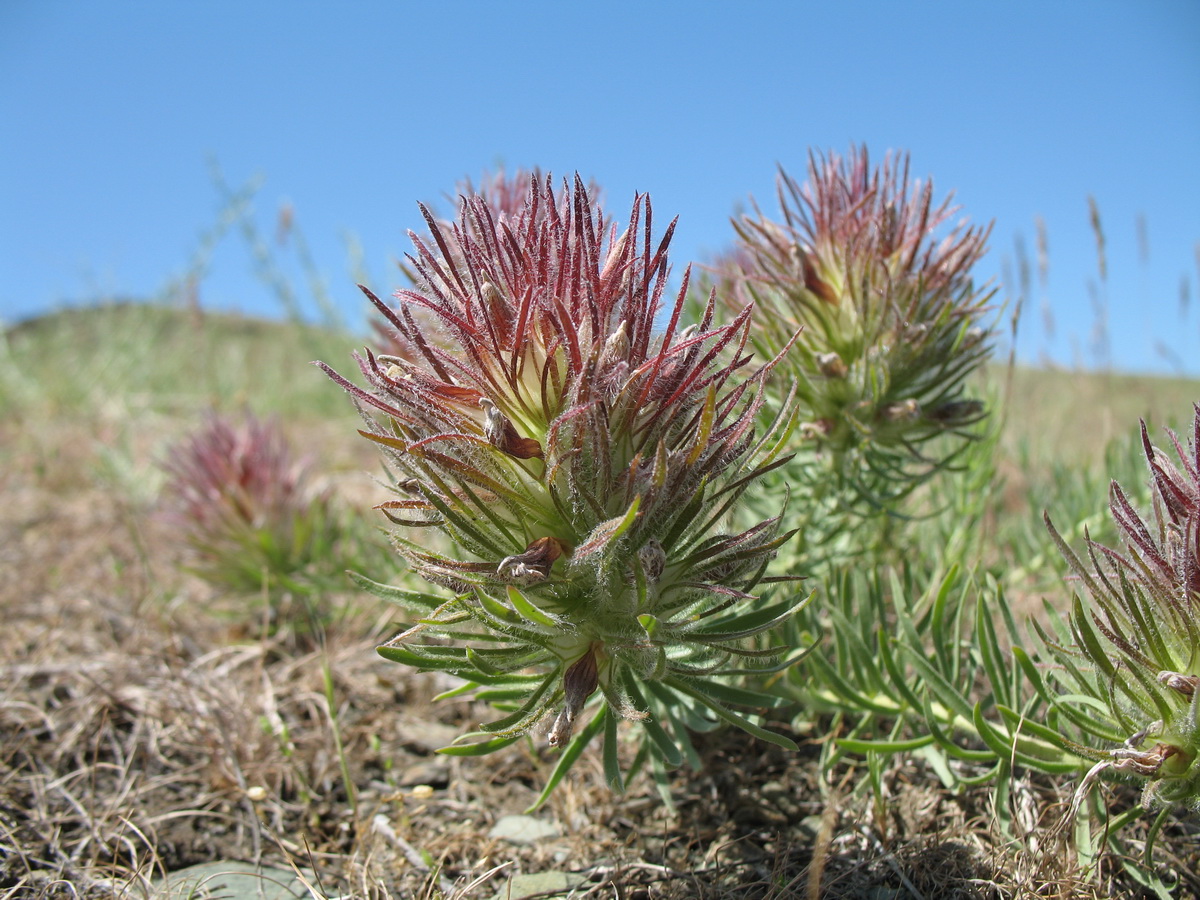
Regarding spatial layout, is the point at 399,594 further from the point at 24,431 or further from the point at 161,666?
the point at 24,431

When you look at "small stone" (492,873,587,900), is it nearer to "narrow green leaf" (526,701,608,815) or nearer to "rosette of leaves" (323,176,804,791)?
"narrow green leaf" (526,701,608,815)

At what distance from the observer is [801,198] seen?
1997 millimetres

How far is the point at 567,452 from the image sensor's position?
4.15 feet

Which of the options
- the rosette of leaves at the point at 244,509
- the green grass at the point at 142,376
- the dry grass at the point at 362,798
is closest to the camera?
the dry grass at the point at 362,798

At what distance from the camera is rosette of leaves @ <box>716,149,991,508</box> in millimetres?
1858

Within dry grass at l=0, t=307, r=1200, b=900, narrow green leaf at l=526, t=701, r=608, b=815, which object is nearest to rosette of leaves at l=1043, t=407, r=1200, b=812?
dry grass at l=0, t=307, r=1200, b=900

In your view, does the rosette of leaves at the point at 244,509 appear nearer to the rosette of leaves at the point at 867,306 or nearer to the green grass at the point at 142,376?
the rosette of leaves at the point at 867,306

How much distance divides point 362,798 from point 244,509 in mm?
1313

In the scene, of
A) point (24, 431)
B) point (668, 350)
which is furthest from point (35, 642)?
point (24, 431)

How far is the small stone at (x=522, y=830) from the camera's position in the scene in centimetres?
192

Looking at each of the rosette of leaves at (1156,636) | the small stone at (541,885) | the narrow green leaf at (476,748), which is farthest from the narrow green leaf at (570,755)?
the rosette of leaves at (1156,636)

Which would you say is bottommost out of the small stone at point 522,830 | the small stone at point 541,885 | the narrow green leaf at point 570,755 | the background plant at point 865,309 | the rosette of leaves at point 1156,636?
the small stone at point 522,830

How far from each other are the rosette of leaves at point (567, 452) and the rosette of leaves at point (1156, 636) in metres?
0.56

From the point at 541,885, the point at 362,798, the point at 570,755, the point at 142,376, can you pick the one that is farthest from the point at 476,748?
the point at 142,376
